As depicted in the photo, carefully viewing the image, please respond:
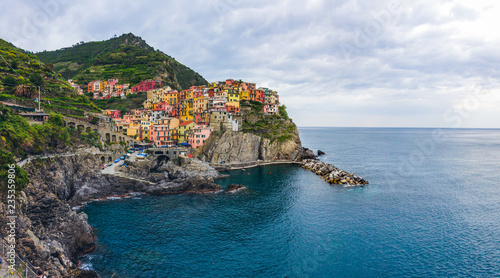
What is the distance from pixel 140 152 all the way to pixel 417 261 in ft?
219

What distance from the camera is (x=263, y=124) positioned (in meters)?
95.6

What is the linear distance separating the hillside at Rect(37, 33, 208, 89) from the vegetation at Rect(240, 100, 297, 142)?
57985 mm

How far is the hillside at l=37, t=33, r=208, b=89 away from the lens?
446 ft

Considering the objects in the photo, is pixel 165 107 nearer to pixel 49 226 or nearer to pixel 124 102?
pixel 124 102

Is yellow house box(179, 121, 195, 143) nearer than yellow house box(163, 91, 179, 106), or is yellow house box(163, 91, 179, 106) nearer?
yellow house box(179, 121, 195, 143)

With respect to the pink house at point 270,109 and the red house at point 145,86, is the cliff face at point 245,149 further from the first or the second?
the red house at point 145,86

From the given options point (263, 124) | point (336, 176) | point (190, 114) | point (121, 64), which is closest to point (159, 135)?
point (190, 114)

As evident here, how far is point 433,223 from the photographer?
41.1 m

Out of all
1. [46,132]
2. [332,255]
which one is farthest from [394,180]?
[46,132]

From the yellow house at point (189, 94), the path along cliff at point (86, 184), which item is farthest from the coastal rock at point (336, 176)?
the yellow house at point (189, 94)

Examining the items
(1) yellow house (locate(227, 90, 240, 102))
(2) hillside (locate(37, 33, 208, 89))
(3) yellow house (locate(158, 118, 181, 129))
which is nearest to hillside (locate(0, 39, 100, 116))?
(3) yellow house (locate(158, 118, 181, 129))

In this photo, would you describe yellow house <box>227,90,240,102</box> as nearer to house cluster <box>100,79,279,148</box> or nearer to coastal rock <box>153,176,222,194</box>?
house cluster <box>100,79,279,148</box>

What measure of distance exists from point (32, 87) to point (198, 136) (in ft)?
145

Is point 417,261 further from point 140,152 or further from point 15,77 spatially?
point 15,77
